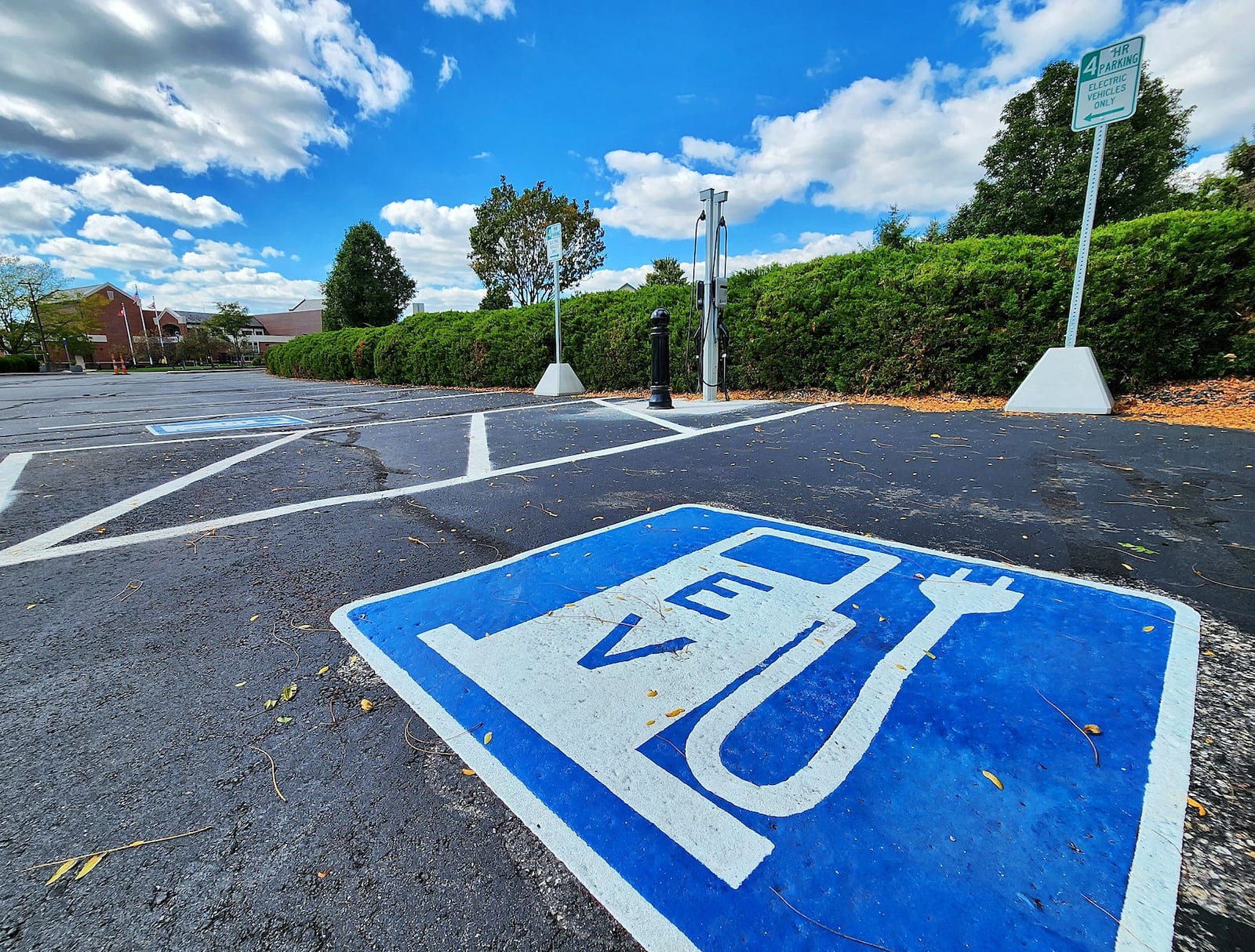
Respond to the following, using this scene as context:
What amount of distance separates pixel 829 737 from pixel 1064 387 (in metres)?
7.13

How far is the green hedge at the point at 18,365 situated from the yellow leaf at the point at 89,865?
59.5 m

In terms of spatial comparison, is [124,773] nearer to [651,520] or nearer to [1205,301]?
[651,520]

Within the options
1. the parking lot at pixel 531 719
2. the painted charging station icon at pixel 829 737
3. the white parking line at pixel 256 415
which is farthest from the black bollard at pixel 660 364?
the painted charging station icon at pixel 829 737

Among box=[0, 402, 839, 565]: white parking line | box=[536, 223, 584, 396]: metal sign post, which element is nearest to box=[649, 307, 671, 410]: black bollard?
box=[0, 402, 839, 565]: white parking line

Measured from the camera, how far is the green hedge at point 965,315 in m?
6.09

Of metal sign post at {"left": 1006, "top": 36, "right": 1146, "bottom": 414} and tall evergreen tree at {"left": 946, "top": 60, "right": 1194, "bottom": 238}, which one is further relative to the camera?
tall evergreen tree at {"left": 946, "top": 60, "right": 1194, "bottom": 238}

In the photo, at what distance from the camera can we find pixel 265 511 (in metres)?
3.57

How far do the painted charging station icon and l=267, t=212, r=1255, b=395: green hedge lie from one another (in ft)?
21.2

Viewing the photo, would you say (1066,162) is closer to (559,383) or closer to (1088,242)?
(1088,242)

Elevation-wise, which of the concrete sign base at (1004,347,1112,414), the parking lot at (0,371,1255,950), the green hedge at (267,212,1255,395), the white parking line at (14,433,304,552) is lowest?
the parking lot at (0,371,1255,950)

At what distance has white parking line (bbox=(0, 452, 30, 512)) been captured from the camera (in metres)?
3.89

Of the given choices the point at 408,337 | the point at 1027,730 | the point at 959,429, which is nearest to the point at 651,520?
the point at 1027,730

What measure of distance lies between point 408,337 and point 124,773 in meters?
17.2

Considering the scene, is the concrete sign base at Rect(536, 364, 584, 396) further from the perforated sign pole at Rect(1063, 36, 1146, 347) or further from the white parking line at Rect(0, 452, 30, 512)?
the perforated sign pole at Rect(1063, 36, 1146, 347)
